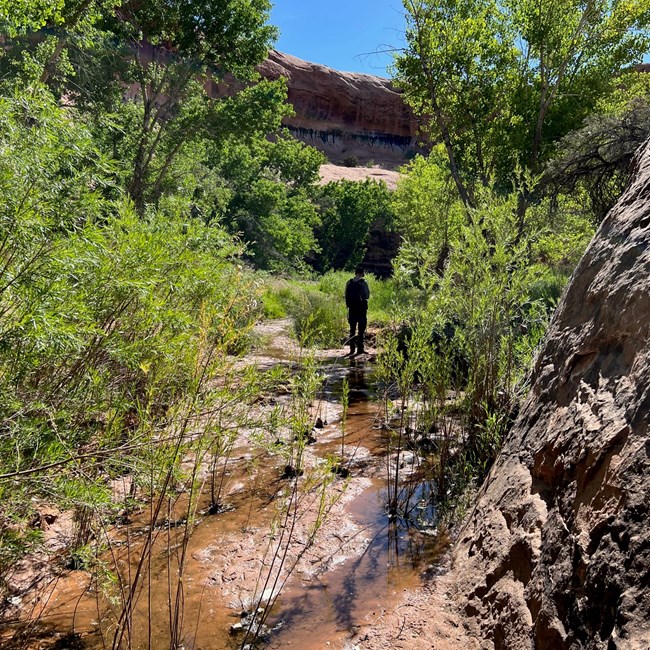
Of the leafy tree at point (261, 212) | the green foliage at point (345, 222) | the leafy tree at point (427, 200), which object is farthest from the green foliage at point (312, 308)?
the green foliage at point (345, 222)

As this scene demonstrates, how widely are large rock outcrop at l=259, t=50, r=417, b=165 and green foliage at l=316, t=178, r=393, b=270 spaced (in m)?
17.7

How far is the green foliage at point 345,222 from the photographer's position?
123ft

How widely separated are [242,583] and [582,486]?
2050mm

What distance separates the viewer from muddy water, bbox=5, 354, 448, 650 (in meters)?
2.58

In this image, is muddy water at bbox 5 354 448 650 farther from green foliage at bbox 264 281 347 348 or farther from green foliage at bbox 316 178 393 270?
green foliage at bbox 316 178 393 270

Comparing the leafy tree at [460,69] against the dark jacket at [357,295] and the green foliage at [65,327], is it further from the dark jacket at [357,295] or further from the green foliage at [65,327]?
the green foliage at [65,327]

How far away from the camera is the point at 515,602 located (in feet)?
7.43

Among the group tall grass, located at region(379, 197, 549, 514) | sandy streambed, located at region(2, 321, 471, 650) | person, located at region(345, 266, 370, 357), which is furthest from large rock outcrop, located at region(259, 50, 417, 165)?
sandy streambed, located at region(2, 321, 471, 650)

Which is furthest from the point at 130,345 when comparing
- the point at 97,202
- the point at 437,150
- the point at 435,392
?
the point at 437,150

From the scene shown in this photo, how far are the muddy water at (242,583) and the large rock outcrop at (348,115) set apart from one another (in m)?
52.7

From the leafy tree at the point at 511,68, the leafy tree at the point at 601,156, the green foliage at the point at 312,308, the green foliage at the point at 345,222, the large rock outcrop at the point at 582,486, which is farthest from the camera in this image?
the green foliage at the point at 345,222

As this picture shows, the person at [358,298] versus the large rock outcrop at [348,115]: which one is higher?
the large rock outcrop at [348,115]

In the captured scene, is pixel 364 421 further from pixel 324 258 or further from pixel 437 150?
pixel 324 258

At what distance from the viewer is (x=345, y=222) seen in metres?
37.9
